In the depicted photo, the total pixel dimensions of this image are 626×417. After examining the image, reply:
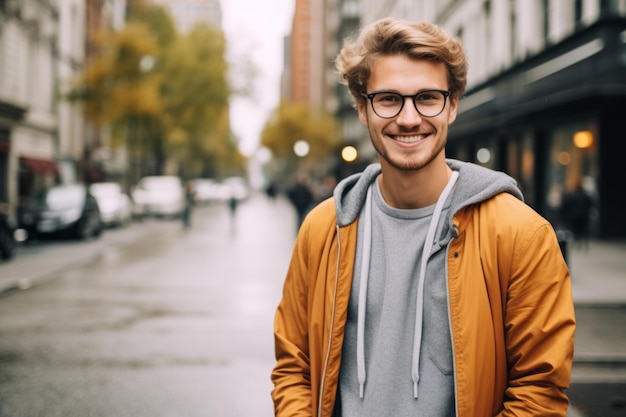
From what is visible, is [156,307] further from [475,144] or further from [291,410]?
[475,144]

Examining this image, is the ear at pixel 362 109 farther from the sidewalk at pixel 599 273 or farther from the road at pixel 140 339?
the sidewalk at pixel 599 273

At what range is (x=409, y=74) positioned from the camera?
1982mm

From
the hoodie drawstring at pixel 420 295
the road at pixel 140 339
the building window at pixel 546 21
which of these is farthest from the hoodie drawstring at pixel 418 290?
the building window at pixel 546 21

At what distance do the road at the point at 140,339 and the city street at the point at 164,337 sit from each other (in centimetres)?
2

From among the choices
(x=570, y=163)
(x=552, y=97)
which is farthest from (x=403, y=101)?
(x=570, y=163)

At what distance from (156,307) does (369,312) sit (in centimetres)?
849

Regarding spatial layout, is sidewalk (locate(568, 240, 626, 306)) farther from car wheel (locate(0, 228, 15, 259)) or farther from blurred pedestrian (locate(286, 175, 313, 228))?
car wheel (locate(0, 228, 15, 259))

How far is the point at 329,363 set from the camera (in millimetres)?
2021

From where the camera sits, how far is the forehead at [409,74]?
6.50ft

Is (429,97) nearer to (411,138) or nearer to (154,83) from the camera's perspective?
(411,138)

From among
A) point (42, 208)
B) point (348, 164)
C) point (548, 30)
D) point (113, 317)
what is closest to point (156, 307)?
point (113, 317)

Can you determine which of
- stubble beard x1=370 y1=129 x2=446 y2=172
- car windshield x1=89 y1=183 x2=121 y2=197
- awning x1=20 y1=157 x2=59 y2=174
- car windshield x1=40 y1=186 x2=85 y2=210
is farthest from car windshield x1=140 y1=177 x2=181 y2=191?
stubble beard x1=370 y1=129 x2=446 y2=172

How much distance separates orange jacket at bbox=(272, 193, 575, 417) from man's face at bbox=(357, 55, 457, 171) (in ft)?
0.71

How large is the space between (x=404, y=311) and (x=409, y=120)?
546mm
